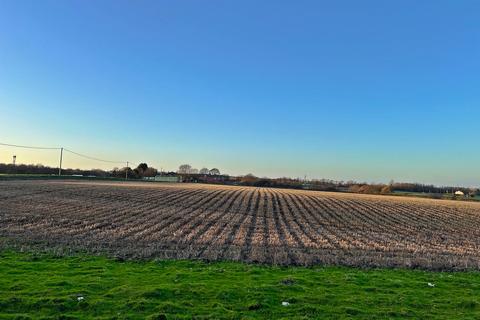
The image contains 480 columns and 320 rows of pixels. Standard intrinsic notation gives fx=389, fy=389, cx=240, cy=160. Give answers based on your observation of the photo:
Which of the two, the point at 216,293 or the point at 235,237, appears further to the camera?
the point at 235,237

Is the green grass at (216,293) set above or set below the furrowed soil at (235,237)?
above

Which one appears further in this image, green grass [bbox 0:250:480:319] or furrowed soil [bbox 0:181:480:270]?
furrowed soil [bbox 0:181:480:270]

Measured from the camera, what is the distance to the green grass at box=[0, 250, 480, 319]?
26.6ft

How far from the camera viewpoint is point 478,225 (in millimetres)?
38188

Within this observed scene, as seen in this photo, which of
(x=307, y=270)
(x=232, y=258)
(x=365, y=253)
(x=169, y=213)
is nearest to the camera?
(x=307, y=270)

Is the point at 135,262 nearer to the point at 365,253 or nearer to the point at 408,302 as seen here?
the point at 408,302

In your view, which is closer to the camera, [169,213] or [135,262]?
[135,262]

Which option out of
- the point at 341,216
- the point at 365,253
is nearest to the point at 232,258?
the point at 365,253

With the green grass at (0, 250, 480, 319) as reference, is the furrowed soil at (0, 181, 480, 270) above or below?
below

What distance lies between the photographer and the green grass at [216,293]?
8.12m

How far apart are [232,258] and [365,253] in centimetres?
722

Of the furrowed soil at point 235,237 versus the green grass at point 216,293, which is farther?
the furrowed soil at point 235,237

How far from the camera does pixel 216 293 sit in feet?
30.8

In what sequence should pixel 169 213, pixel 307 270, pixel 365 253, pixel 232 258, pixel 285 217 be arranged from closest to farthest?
pixel 307 270, pixel 232 258, pixel 365 253, pixel 169 213, pixel 285 217
